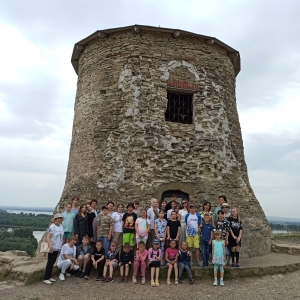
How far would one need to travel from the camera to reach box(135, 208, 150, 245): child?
20.0 feet

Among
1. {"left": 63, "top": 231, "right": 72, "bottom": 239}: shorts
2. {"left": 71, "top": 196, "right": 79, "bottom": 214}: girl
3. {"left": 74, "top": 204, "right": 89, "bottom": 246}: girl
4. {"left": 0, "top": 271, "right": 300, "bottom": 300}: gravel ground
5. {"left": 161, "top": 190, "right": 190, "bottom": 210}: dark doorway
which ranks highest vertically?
{"left": 161, "top": 190, "right": 190, "bottom": 210}: dark doorway

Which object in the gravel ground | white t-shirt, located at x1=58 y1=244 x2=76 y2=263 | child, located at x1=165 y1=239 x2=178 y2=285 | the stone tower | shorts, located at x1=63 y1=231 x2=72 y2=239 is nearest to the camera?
the gravel ground

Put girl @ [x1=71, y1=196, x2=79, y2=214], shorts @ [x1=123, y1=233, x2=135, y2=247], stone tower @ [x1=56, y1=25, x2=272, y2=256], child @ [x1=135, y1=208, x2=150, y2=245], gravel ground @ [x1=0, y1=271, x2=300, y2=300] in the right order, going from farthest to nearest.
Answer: stone tower @ [x1=56, y1=25, x2=272, y2=256]
girl @ [x1=71, y1=196, x2=79, y2=214]
shorts @ [x1=123, y1=233, x2=135, y2=247]
child @ [x1=135, y1=208, x2=150, y2=245]
gravel ground @ [x1=0, y1=271, x2=300, y2=300]

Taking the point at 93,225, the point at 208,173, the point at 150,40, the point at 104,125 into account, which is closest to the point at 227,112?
the point at 208,173

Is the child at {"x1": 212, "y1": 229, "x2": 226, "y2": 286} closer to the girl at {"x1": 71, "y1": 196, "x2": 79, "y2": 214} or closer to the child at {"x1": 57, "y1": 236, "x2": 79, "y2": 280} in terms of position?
the child at {"x1": 57, "y1": 236, "x2": 79, "y2": 280}

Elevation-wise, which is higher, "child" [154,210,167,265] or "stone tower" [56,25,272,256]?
"stone tower" [56,25,272,256]

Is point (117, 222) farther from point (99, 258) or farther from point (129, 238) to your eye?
point (99, 258)

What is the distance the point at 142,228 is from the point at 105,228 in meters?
0.81

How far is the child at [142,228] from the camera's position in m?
6.10

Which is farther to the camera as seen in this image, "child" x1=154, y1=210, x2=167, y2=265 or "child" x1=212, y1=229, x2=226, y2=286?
"child" x1=154, y1=210, x2=167, y2=265

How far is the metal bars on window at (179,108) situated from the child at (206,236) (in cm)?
349

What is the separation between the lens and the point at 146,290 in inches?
214

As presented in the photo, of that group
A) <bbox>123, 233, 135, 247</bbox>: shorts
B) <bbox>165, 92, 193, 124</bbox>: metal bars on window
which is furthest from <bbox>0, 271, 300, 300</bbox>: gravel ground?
<bbox>165, 92, 193, 124</bbox>: metal bars on window

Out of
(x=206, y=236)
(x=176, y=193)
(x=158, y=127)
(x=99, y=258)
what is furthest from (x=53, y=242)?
(x=158, y=127)
